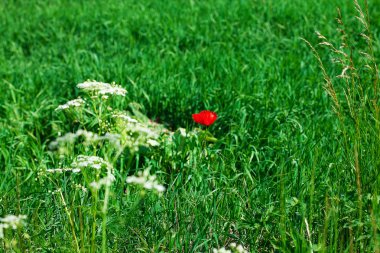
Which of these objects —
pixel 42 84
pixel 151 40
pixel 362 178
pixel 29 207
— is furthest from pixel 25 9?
pixel 362 178

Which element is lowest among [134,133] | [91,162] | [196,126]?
[196,126]

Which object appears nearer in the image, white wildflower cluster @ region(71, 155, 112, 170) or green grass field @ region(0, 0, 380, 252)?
white wildflower cluster @ region(71, 155, 112, 170)

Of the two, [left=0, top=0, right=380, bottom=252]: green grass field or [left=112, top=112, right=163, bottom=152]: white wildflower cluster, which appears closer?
[left=112, top=112, right=163, bottom=152]: white wildflower cluster

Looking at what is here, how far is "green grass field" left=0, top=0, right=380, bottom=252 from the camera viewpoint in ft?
8.59

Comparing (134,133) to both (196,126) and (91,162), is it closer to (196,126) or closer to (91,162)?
(91,162)

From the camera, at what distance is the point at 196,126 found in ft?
14.5

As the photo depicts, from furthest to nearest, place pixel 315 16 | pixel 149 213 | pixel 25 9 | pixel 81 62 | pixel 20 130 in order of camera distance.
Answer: pixel 25 9
pixel 315 16
pixel 81 62
pixel 20 130
pixel 149 213

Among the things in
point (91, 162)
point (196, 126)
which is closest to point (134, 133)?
point (91, 162)

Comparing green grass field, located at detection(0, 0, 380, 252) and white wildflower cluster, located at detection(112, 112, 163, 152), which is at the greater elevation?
white wildflower cluster, located at detection(112, 112, 163, 152)

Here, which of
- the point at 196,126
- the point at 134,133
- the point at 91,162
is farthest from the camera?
the point at 196,126

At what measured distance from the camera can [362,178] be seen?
2.65 metres

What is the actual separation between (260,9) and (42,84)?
9.09ft

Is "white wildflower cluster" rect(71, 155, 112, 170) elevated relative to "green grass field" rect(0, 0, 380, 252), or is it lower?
elevated

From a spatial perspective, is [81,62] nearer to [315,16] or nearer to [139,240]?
[315,16]
